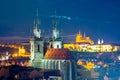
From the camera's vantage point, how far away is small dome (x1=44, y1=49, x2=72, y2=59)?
244 ft

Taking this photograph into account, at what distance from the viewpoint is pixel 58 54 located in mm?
75250

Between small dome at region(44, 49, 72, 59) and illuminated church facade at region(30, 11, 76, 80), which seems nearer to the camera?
illuminated church facade at region(30, 11, 76, 80)

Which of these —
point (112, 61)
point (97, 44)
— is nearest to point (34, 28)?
point (112, 61)

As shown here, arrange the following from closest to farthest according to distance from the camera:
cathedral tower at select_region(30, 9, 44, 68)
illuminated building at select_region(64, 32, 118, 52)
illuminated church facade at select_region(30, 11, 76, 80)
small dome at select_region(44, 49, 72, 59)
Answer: illuminated church facade at select_region(30, 11, 76, 80), small dome at select_region(44, 49, 72, 59), cathedral tower at select_region(30, 9, 44, 68), illuminated building at select_region(64, 32, 118, 52)

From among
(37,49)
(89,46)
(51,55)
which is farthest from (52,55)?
(89,46)

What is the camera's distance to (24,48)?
125875mm

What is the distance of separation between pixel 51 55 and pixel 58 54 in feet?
3.76

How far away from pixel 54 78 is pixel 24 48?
54659mm

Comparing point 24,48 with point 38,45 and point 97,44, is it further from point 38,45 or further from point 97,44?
point 38,45

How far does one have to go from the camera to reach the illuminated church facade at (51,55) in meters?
74.1

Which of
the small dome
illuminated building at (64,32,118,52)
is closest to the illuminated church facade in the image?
the small dome

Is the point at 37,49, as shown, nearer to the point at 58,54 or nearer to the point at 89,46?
the point at 58,54

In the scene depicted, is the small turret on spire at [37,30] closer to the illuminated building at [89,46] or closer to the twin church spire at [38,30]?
the twin church spire at [38,30]

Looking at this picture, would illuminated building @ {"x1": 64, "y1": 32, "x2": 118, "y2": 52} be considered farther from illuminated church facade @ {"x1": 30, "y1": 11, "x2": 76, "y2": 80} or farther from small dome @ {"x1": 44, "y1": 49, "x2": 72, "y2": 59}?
small dome @ {"x1": 44, "y1": 49, "x2": 72, "y2": 59}
